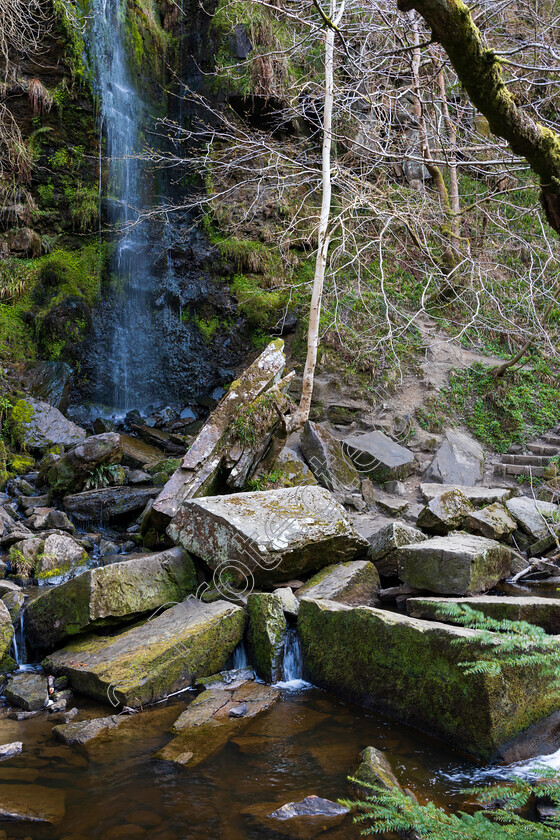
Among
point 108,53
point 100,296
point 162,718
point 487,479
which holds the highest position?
point 108,53

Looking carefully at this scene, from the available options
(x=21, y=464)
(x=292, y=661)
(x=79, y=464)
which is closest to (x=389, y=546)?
(x=292, y=661)

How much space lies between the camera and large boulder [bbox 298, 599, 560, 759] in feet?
10.8

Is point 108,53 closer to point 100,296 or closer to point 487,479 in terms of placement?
point 100,296

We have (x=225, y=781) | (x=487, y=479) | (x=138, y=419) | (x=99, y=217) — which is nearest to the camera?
(x=225, y=781)

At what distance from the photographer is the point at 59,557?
21.1ft

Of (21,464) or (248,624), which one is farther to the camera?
(21,464)

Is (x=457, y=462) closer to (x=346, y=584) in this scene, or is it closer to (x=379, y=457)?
(x=379, y=457)

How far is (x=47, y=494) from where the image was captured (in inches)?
324

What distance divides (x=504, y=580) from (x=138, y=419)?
729cm

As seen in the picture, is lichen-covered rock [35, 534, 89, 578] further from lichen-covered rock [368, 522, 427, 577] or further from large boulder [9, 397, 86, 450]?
large boulder [9, 397, 86, 450]

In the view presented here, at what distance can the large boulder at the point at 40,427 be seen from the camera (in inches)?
383

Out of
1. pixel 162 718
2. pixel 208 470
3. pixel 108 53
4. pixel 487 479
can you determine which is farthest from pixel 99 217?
pixel 162 718

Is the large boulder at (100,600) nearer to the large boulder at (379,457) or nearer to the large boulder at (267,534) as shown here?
the large boulder at (267,534)

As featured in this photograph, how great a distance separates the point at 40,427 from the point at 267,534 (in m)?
6.15
